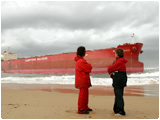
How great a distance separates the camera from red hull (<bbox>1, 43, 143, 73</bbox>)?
17375 millimetres

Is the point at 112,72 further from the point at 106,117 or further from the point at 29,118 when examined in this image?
the point at 29,118

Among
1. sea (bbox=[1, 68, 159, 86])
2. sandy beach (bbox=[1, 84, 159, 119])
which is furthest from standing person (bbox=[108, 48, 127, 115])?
sea (bbox=[1, 68, 159, 86])

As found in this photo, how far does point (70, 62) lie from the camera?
20.1 m

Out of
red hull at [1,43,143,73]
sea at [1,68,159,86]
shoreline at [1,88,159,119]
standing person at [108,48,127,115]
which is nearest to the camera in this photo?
shoreline at [1,88,159,119]

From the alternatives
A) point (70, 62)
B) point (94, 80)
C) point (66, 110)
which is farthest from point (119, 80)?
point (70, 62)

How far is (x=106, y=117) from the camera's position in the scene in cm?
222

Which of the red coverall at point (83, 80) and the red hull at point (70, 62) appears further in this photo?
the red hull at point (70, 62)

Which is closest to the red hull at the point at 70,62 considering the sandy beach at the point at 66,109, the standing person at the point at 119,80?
the sandy beach at the point at 66,109

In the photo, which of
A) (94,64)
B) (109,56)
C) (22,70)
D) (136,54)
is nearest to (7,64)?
(22,70)

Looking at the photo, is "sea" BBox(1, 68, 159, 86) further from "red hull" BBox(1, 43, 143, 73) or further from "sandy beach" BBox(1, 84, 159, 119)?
"sandy beach" BBox(1, 84, 159, 119)

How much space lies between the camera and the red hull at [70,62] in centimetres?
1738

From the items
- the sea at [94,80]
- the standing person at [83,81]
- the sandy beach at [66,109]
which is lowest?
the sea at [94,80]

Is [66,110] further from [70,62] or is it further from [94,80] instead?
[70,62]

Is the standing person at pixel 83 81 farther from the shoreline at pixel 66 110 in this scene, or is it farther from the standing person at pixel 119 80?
the standing person at pixel 119 80
